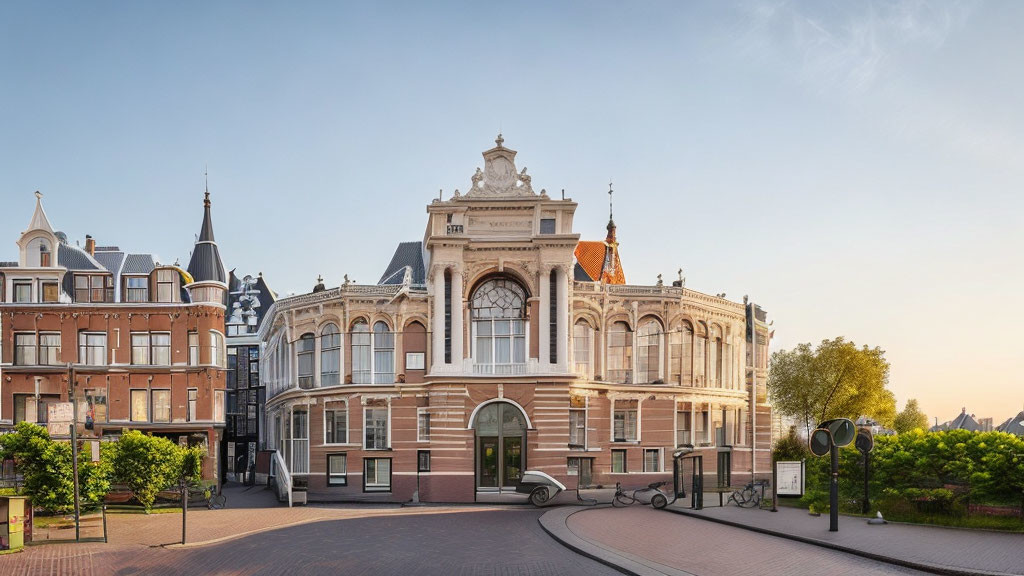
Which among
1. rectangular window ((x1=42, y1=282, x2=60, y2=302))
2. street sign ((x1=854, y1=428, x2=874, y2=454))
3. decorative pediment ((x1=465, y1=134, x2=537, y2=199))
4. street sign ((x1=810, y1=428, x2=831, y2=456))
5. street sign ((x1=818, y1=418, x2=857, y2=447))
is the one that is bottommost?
street sign ((x1=854, y1=428, x2=874, y2=454))

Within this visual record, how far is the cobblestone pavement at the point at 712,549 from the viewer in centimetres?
1881

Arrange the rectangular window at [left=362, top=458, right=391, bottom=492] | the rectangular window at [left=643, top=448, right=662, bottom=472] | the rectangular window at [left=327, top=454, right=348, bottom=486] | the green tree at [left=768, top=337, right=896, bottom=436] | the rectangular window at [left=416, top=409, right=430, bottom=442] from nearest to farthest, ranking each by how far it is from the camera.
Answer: the rectangular window at [left=416, top=409, right=430, bottom=442], the rectangular window at [left=362, top=458, right=391, bottom=492], the rectangular window at [left=327, top=454, right=348, bottom=486], the rectangular window at [left=643, top=448, right=662, bottom=472], the green tree at [left=768, top=337, right=896, bottom=436]

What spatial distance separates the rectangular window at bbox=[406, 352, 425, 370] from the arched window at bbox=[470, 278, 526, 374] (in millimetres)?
2955

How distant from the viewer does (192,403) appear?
4728 centimetres

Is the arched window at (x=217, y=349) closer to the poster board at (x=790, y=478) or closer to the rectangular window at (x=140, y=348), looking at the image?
the rectangular window at (x=140, y=348)

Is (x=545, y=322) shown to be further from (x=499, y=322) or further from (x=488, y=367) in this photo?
(x=488, y=367)

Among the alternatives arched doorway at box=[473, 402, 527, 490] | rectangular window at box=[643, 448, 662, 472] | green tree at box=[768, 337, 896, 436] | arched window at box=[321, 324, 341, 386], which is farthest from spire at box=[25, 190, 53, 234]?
green tree at box=[768, 337, 896, 436]

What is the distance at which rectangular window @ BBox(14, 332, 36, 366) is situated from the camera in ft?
152

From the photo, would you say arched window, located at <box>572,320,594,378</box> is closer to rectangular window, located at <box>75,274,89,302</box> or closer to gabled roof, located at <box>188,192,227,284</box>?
gabled roof, located at <box>188,192,227,284</box>

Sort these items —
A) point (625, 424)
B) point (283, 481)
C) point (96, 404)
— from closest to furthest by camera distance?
point (283, 481), point (625, 424), point (96, 404)

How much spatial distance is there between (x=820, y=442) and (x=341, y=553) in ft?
49.4

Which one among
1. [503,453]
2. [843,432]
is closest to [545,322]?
[503,453]

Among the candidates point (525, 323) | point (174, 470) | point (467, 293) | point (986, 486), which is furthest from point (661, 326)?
point (174, 470)

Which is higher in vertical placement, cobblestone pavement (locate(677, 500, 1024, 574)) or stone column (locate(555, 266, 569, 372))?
stone column (locate(555, 266, 569, 372))
